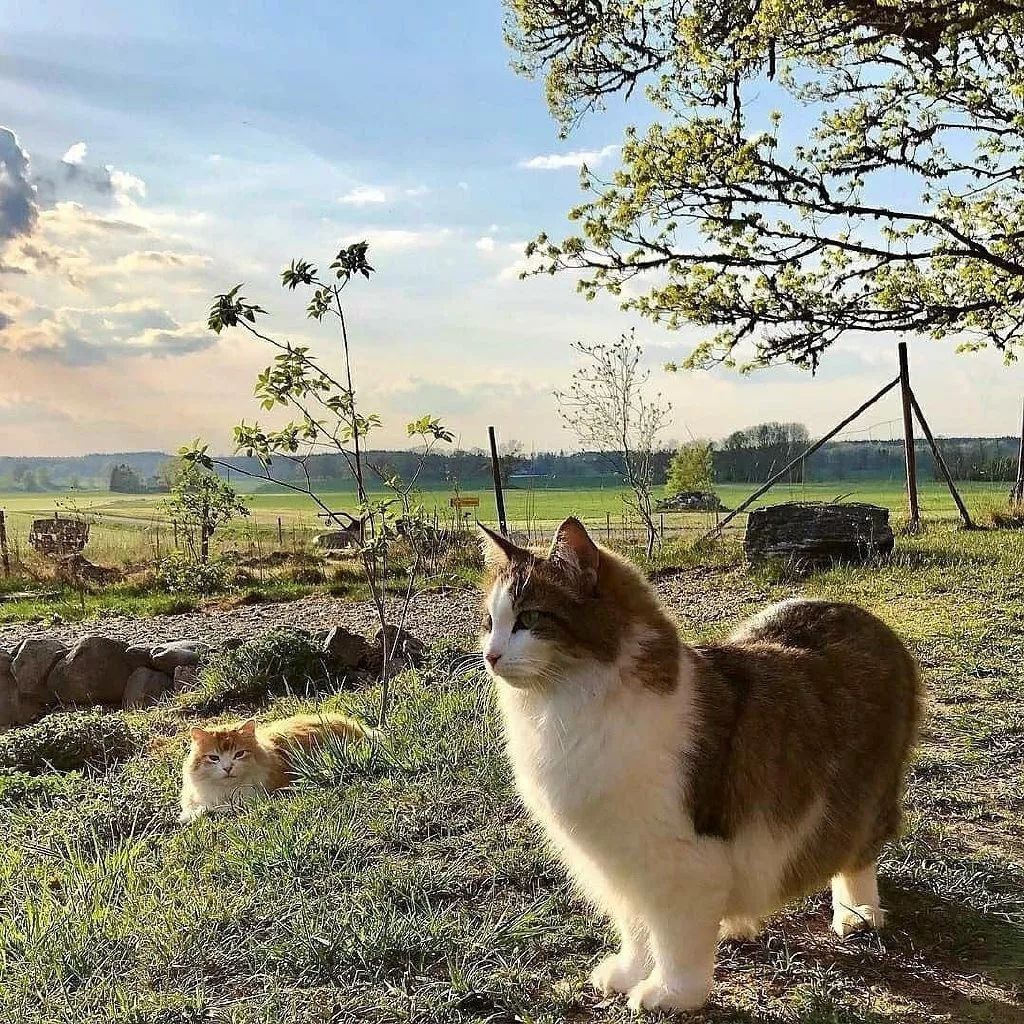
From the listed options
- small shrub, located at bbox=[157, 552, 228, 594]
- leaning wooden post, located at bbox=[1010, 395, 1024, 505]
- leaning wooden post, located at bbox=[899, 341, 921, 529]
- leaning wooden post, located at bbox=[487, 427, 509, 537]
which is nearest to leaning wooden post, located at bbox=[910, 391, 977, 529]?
leaning wooden post, located at bbox=[899, 341, 921, 529]

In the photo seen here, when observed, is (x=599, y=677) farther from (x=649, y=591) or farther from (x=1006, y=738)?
(x=1006, y=738)

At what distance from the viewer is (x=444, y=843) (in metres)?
3.46

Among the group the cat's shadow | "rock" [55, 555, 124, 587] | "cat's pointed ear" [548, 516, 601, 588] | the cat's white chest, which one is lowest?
the cat's shadow

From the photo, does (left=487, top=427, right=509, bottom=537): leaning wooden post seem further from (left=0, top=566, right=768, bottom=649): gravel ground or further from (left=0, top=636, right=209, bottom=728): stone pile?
(left=0, top=636, right=209, bottom=728): stone pile

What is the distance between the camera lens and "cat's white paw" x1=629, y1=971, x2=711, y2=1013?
2.37 m

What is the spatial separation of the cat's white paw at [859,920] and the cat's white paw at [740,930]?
24 cm

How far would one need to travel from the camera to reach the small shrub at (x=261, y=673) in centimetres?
696

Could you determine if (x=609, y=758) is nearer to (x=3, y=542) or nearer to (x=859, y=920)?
(x=859, y=920)

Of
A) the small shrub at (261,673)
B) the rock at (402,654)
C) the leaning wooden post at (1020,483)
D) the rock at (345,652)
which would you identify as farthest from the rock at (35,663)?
the leaning wooden post at (1020,483)

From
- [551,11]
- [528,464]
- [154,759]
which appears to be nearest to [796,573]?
[528,464]

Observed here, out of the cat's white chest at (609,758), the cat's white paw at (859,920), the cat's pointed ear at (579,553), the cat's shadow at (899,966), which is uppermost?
the cat's pointed ear at (579,553)

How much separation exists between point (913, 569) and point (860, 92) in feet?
13.8

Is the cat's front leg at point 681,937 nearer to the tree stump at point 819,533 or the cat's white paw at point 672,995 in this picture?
the cat's white paw at point 672,995

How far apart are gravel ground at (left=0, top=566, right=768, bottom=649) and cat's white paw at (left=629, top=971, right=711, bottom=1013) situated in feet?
16.7
